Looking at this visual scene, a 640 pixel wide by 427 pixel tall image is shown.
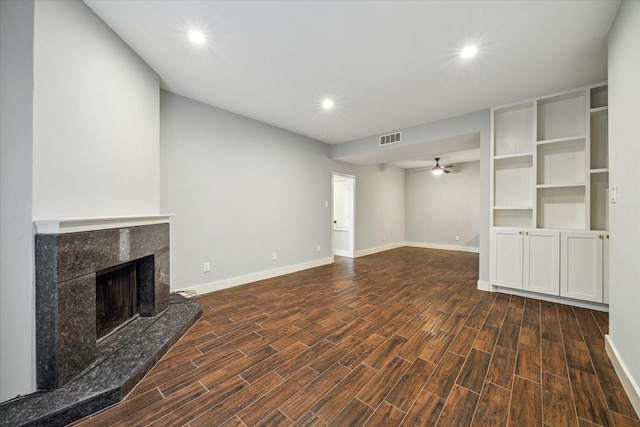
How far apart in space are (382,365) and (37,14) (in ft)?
10.3

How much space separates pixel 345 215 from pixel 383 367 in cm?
462

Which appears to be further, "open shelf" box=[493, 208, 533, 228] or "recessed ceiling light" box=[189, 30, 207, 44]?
"open shelf" box=[493, 208, 533, 228]

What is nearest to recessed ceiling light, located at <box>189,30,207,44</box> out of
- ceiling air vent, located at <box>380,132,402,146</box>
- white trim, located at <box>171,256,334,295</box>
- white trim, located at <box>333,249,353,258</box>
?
white trim, located at <box>171,256,334,295</box>

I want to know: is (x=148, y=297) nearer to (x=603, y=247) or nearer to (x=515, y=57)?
(x=515, y=57)

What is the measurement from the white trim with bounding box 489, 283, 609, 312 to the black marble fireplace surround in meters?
4.06

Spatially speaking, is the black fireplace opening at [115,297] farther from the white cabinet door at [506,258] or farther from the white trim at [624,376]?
the white cabinet door at [506,258]

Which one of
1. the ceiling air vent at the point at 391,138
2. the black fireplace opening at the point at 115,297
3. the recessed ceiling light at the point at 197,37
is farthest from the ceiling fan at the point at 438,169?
the black fireplace opening at the point at 115,297

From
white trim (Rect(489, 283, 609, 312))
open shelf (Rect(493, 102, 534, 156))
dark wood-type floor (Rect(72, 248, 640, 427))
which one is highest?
open shelf (Rect(493, 102, 534, 156))

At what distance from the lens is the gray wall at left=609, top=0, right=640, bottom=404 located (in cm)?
142

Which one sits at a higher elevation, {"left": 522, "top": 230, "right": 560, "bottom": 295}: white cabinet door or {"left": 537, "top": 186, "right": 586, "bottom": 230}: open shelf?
{"left": 537, "top": 186, "right": 586, "bottom": 230}: open shelf

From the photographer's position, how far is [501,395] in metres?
1.45

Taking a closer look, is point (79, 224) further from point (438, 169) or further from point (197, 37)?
point (438, 169)

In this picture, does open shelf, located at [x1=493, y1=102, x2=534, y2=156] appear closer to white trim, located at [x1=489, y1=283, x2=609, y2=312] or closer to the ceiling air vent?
the ceiling air vent

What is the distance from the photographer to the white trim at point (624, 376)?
1.35 meters
